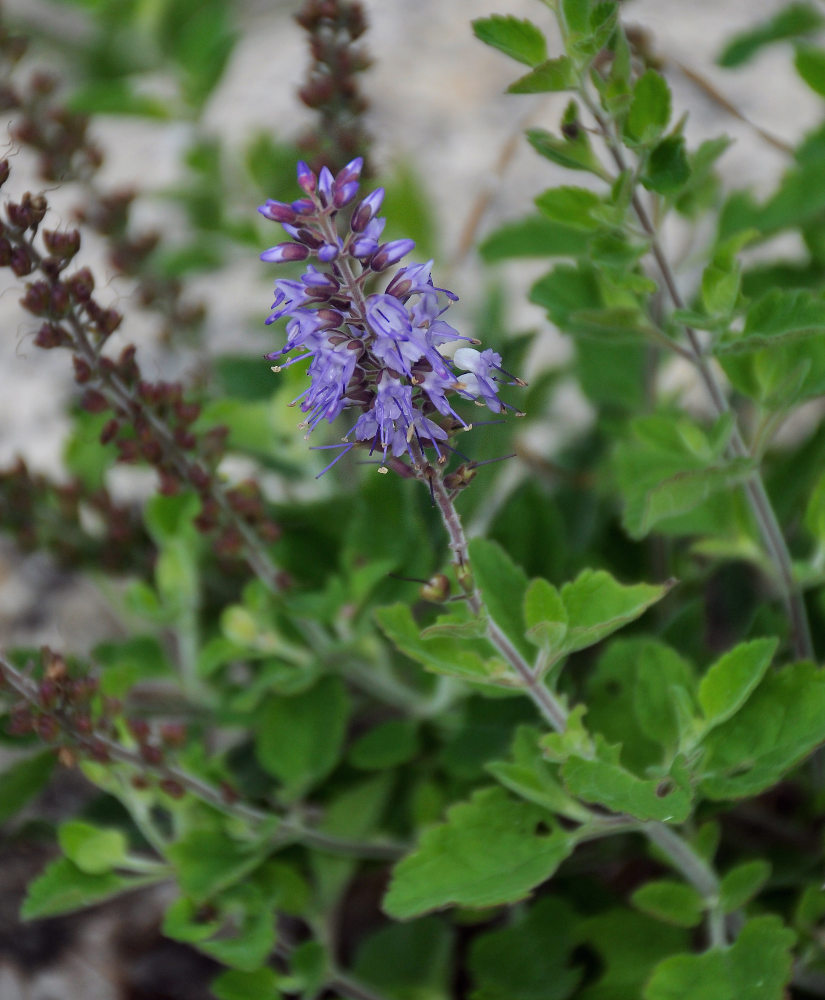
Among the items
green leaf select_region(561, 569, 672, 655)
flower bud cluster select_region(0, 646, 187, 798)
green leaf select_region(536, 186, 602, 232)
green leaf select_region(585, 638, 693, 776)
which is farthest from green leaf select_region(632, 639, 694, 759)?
flower bud cluster select_region(0, 646, 187, 798)

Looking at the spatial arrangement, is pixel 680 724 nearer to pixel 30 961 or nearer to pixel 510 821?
pixel 510 821

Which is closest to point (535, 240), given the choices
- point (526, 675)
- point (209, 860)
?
point (526, 675)

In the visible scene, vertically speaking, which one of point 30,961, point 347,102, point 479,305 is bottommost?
point 30,961

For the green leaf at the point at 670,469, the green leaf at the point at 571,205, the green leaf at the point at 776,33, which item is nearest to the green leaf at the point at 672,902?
the green leaf at the point at 670,469

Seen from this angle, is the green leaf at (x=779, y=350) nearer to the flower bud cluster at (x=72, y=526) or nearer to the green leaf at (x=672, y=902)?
the green leaf at (x=672, y=902)

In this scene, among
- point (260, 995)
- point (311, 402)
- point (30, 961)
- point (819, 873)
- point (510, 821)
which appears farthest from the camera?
point (30, 961)

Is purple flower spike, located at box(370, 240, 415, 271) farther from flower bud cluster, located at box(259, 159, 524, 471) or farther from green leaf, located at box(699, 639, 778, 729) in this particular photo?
green leaf, located at box(699, 639, 778, 729)

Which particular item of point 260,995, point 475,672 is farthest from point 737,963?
point 260,995
